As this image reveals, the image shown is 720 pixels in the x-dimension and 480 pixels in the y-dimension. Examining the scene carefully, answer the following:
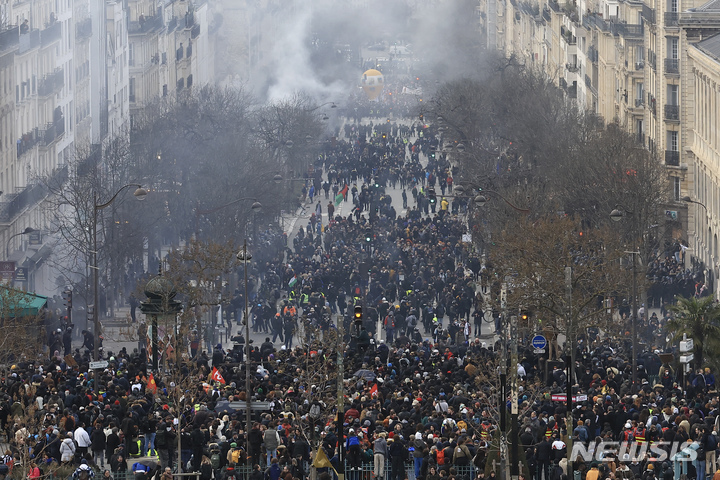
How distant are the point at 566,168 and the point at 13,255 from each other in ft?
74.5

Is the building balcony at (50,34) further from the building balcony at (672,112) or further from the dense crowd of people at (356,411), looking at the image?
the dense crowd of people at (356,411)

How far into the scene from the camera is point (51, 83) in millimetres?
86125

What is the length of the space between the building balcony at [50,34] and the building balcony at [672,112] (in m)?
29.0

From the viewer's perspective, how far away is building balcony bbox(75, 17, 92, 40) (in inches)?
3679

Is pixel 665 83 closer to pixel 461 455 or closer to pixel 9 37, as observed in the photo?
pixel 9 37

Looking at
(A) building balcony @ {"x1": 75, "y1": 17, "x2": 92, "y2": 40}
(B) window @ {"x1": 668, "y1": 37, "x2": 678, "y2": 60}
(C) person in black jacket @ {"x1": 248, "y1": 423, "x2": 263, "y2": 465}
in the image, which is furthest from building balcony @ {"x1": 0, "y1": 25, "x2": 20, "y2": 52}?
(C) person in black jacket @ {"x1": 248, "y1": 423, "x2": 263, "y2": 465}

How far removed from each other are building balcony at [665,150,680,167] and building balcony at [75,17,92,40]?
32.7 metres

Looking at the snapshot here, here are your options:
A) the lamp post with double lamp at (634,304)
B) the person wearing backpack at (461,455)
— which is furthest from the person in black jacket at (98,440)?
the lamp post with double lamp at (634,304)

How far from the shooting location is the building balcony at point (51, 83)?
276 feet

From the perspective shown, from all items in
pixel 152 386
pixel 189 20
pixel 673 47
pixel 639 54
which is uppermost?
pixel 189 20

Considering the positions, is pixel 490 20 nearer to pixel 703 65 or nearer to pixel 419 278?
pixel 703 65

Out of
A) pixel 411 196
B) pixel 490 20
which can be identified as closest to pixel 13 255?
pixel 411 196

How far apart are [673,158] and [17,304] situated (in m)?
35.3

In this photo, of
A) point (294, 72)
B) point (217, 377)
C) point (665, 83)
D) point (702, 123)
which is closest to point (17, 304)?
point (217, 377)
